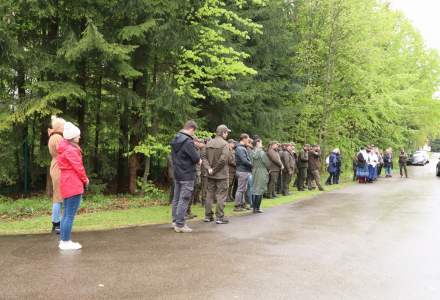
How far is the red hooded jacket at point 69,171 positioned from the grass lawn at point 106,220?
209 centimetres

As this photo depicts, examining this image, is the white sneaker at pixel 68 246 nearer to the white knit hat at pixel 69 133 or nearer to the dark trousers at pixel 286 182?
the white knit hat at pixel 69 133

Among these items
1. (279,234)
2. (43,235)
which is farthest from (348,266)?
(43,235)

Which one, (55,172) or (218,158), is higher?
(218,158)

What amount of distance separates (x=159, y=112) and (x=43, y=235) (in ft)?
24.4

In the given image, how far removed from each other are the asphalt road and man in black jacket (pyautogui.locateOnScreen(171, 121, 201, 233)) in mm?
433

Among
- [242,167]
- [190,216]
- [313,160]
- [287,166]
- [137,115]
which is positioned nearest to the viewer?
[190,216]

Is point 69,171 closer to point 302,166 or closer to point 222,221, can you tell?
point 222,221

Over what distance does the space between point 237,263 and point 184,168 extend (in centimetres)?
294

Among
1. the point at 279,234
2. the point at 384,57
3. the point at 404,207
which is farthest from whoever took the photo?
the point at 384,57

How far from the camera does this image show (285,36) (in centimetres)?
2350

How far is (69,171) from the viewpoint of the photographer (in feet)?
24.8

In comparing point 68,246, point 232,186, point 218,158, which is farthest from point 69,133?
point 232,186

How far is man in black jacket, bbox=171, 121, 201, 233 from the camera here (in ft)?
30.8

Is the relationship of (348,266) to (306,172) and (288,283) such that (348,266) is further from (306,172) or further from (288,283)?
(306,172)
